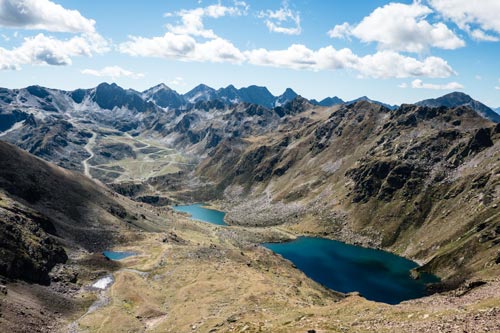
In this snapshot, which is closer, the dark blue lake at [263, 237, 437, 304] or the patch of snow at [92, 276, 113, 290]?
the patch of snow at [92, 276, 113, 290]

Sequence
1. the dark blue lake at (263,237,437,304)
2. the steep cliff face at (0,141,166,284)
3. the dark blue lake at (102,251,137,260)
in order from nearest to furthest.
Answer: the steep cliff face at (0,141,166,284) → the dark blue lake at (102,251,137,260) → the dark blue lake at (263,237,437,304)

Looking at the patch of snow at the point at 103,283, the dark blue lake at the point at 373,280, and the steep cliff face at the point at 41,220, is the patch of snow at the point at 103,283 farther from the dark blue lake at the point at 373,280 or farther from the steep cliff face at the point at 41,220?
the dark blue lake at the point at 373,280

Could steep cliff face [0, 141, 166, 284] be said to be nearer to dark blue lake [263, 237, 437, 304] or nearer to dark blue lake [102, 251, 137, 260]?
dark blue lake [102, 251, 137, 260]

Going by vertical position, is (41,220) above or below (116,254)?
above

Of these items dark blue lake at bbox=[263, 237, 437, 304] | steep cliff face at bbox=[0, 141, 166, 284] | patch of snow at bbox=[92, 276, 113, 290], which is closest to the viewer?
steep cliff face at bbox=[0, 141, 166, 284]

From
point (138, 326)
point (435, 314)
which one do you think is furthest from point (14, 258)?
point (435, 314)

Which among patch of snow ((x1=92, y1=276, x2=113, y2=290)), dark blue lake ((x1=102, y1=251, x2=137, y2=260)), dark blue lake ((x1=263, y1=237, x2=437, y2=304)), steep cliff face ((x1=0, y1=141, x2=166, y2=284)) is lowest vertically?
dark blue lake ((x1=263, y1=237, x2=437, y2=304))

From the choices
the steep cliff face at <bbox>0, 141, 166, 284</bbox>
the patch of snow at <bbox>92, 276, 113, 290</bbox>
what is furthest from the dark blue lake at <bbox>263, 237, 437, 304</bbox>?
the steep cliff face at <bbox>0, 141, 166, 284</bbox>

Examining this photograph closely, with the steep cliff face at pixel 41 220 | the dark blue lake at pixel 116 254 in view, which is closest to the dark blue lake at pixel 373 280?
the dark blue lake at pixel 116 254

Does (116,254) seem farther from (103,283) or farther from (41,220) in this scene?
(103,283)

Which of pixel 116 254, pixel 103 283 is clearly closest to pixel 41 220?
pixel 116 254

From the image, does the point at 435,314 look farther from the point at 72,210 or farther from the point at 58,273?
the point at 72,210
